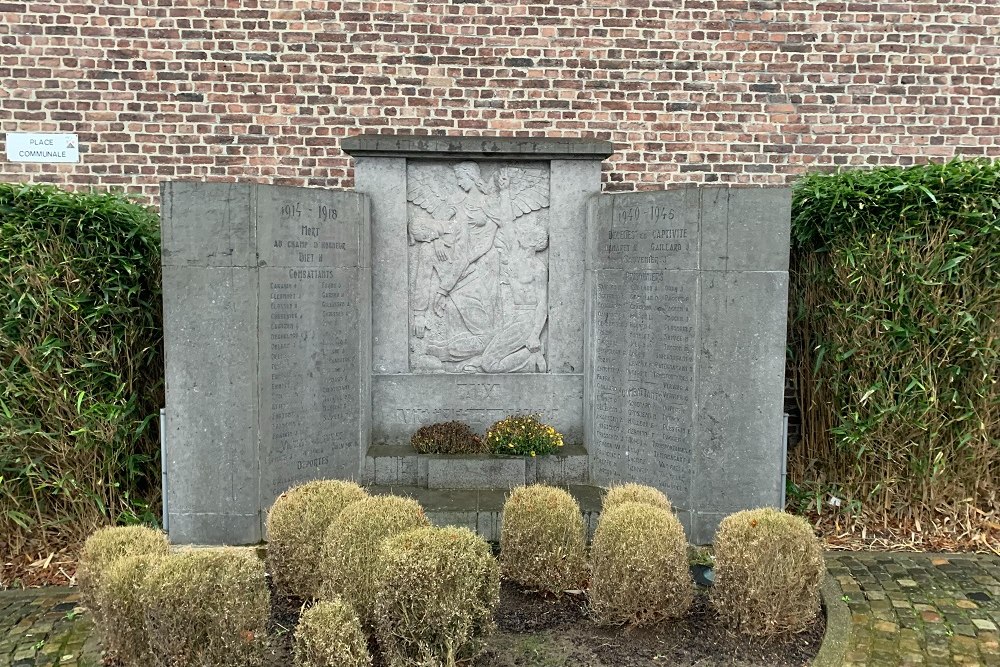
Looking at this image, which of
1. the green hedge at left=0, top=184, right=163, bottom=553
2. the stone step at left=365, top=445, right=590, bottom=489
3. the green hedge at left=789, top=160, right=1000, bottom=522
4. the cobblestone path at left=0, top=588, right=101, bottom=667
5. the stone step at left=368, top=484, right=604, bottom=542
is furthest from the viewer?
the stone step at left=365, top=445, right=590, bottom=489

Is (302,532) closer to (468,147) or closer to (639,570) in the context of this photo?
(639,570)

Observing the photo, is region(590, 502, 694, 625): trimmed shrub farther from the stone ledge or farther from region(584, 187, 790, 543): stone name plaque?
the stone ledge

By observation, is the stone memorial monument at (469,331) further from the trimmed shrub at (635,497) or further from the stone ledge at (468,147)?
the trimmed shrub at (635,497)

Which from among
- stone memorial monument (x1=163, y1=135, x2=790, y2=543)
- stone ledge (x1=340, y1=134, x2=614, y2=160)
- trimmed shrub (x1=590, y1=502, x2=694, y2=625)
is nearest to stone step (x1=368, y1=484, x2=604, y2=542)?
stone memorial monument (x1=163, y1=135, x2=790, y2=543)

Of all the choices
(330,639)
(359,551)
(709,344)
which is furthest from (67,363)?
(709,344)

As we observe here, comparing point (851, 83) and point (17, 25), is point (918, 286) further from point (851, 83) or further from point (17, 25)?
point (17, 25)

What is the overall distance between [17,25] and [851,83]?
925 centimetres

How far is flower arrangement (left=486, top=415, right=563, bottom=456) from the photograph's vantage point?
519 cm

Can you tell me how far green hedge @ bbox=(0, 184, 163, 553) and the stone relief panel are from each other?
213 cm

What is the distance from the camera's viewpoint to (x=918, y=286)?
498 centimetres

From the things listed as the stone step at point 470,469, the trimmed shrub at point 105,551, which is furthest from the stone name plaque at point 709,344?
the trimmed shrub at point 105,551

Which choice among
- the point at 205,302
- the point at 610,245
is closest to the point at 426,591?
the point at 205,302

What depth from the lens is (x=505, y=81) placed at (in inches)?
294

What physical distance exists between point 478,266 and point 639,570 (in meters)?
2.96
